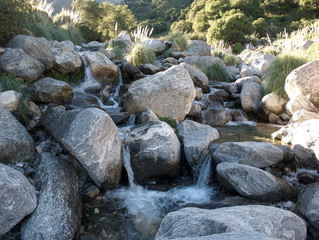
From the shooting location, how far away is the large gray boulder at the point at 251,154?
4.32 meters

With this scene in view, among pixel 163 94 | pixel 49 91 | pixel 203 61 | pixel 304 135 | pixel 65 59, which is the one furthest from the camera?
pixel 203 61

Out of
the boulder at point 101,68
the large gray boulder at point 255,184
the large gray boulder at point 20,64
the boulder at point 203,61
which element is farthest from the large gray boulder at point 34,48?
the boulder at point 203,61

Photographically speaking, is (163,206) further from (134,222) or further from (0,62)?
(0,62)

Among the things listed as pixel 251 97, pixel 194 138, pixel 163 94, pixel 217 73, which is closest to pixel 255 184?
pixel 194 138

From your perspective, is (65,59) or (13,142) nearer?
(13,142)

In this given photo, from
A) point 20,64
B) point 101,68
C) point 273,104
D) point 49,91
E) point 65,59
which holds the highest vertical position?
point 20,64

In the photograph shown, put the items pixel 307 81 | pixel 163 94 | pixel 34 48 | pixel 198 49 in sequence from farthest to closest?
pixel 198 49 < pixel 307 81 < pixel 34 48 < pixel 163 94

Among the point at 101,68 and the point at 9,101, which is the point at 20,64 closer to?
the point at 9,101

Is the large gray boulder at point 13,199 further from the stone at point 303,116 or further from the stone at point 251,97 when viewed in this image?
the stone at point 251,97

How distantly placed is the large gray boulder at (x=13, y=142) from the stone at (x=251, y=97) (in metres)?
6.48

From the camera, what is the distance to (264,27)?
26172 mm

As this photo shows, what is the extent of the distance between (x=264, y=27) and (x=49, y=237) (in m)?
28.9

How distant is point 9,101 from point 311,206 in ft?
17.3

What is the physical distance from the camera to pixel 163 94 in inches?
239
